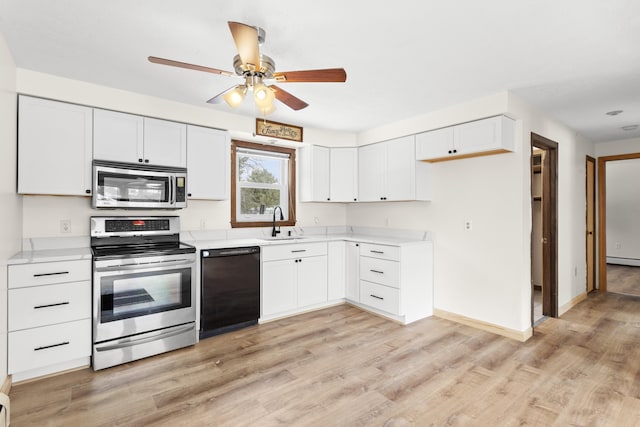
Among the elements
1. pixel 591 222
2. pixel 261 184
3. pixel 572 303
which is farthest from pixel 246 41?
pixel 591 222

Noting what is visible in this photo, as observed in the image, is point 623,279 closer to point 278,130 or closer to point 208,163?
point 278,130

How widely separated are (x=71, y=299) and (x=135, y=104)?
1842 millimetres

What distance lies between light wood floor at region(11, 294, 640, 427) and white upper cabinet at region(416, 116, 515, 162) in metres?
1.89

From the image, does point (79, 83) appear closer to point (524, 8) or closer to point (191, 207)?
point (191, 207)

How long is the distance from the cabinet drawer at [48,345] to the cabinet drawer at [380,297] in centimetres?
284

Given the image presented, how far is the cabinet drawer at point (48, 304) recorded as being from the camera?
235cm

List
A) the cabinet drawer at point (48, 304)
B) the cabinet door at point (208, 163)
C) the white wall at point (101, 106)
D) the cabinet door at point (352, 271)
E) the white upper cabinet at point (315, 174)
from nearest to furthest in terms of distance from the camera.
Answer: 1. the cabinet drawer at point (48, 304)
2. the white wall at point (101, 106)
3. the cabinet door at point (208, 163)
4. the cabinet door at point (352, 271)
5. the white upper cabinet at point (315, 174)

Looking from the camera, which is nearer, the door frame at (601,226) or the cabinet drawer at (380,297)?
the cabinet drawer at (380,297)

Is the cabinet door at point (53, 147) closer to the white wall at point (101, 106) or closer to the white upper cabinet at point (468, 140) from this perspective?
the white wall at point (101, 106)

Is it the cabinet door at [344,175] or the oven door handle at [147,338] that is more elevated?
the cabinet door at [344,175]

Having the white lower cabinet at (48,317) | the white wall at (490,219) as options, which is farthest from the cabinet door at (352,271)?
the white lower cabinet at (48,317)

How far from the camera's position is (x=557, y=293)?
12.9 feet

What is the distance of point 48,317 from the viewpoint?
247 cm

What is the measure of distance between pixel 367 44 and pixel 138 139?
91.3 inches
